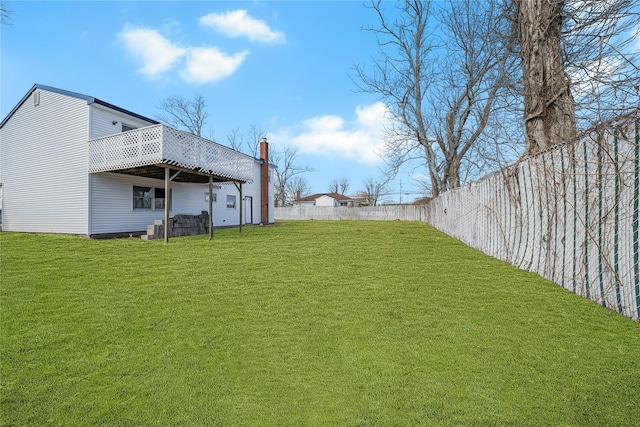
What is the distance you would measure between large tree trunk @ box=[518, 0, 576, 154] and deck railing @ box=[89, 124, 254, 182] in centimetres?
906

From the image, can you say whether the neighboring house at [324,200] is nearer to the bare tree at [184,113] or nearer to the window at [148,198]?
the bare tree at [184,113]

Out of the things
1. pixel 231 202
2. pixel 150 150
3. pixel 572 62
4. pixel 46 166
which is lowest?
pixel 231 202

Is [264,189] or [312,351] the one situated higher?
[264,189]

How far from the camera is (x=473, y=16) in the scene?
12.7m

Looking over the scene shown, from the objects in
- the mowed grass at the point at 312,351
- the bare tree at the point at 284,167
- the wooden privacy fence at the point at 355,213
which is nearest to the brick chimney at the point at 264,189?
the wooden privacy fence at the point at 355,213

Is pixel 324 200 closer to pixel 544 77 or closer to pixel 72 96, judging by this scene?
pixel 72 96

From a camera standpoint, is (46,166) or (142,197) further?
(142,197)

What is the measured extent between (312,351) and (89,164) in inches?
421

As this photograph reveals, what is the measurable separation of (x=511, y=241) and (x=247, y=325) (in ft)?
15.3

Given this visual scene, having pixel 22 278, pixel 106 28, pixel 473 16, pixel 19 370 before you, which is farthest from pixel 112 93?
pixel 473 16

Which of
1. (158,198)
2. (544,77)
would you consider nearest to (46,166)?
(158,198)

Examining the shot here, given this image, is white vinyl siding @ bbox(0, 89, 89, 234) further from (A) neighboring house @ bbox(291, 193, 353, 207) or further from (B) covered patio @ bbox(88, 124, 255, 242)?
(A) neighboring house @ bbox(291, 193, 353, 207)

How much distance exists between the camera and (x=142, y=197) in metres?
11.3

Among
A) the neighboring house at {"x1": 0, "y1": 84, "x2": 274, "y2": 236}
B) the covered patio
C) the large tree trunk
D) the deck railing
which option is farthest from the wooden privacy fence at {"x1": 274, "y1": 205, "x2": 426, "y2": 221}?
the large tree trunk
